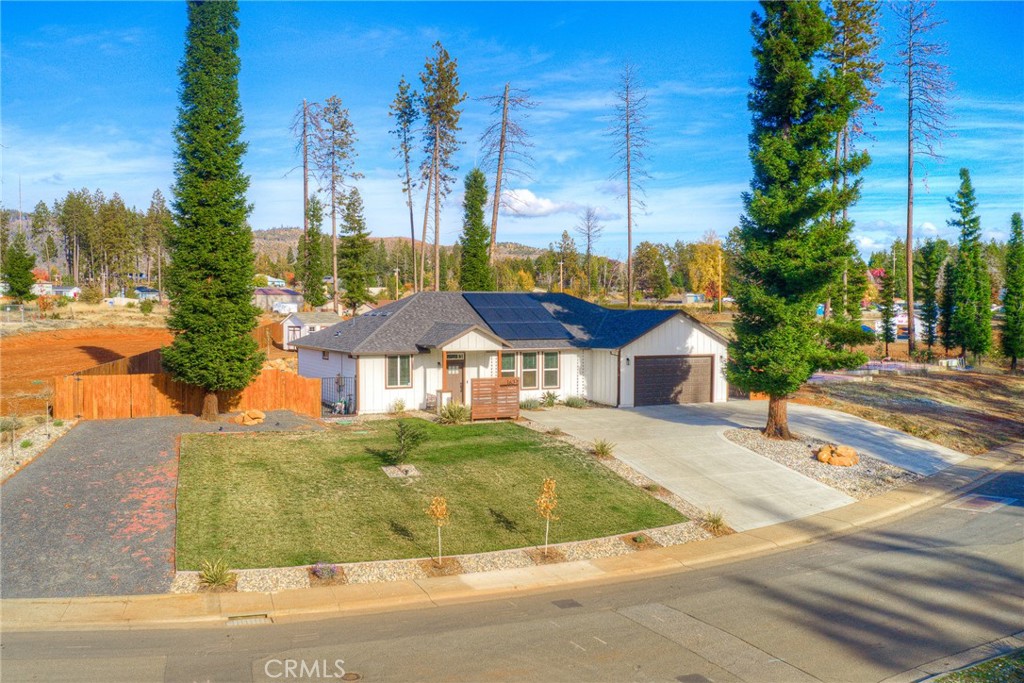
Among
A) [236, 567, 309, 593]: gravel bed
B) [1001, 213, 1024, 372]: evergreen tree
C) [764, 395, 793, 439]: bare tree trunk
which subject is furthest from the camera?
[1001, 213, 1024, 372]: evergreen tree

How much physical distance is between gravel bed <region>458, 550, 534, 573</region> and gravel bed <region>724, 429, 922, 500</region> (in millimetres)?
10835

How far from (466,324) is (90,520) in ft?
52.6

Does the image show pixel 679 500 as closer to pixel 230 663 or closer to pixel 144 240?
pixel 230 663

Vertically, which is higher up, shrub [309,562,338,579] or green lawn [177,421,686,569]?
green lawn [177,421,686,569]

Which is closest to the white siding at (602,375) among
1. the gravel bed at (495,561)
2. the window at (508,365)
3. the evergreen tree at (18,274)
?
the window at (508,365)

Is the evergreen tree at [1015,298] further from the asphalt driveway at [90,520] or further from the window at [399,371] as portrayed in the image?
the asphalt driveway at [90,520]

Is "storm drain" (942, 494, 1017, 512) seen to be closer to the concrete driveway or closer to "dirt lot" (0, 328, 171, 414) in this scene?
the concrete driveway

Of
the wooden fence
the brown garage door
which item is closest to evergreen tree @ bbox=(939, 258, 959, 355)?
the brown garage door

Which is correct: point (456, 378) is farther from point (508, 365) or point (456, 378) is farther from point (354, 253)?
point (354, 253)

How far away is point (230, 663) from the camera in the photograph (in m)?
8.95

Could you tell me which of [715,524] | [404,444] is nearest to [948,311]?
[715,524]

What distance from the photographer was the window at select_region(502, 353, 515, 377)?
94.8ft

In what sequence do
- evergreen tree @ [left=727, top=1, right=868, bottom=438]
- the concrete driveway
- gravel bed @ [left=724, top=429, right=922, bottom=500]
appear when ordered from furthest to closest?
evergreen tree @ [left=727, top=1, right=868, bottom=438] → gravel bed @ [left=724, top=429, right=922, bottom=500] → the concrete driveway

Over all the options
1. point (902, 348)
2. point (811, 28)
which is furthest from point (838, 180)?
point (902, 348)
